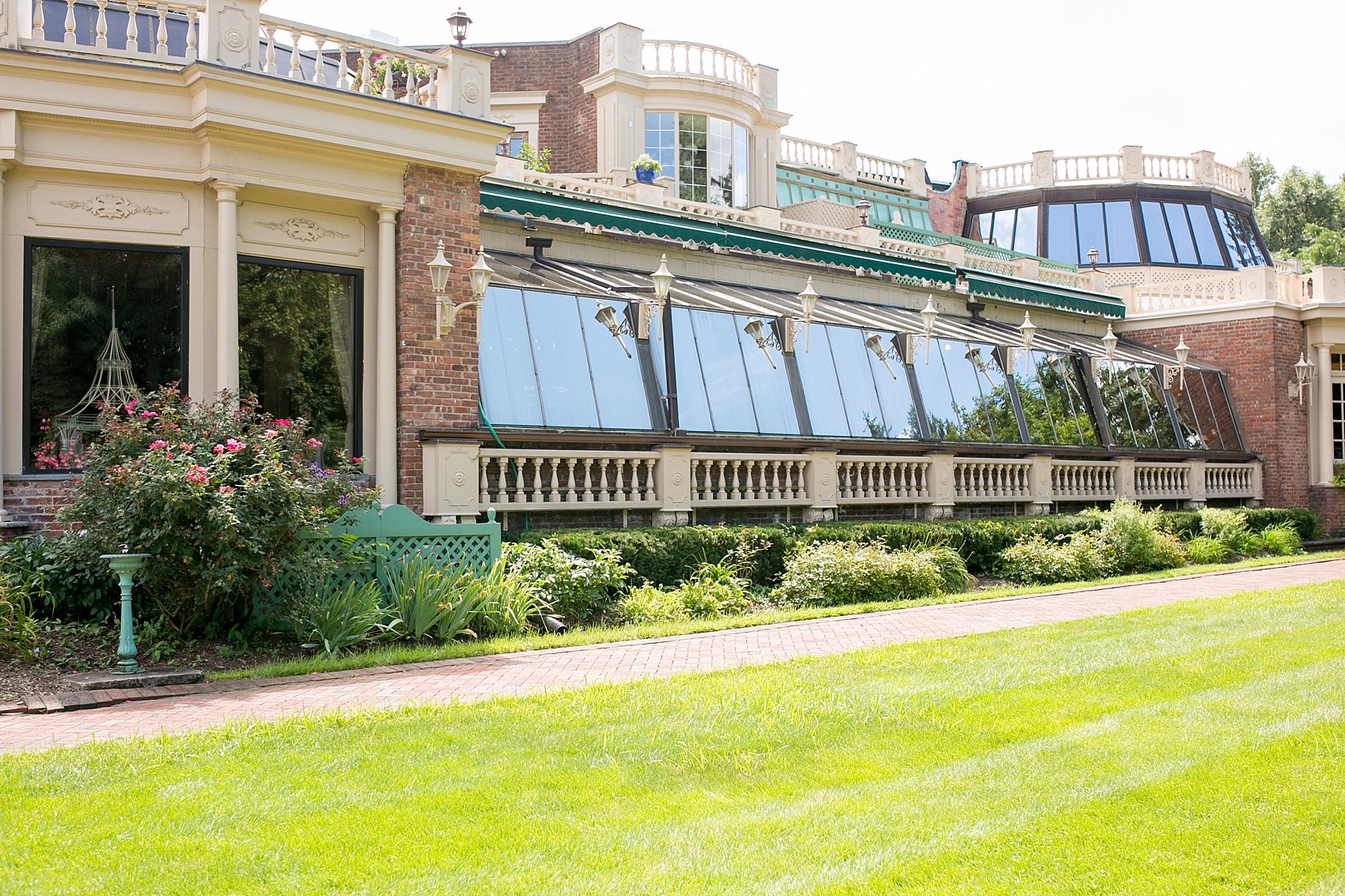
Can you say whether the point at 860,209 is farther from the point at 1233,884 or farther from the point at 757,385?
the point at 1233,884

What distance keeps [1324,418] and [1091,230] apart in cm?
990

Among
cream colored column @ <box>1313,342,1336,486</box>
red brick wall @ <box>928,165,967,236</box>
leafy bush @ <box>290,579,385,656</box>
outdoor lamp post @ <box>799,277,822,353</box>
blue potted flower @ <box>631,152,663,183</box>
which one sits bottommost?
leafy bush @ <box>290,579,385,656</box>

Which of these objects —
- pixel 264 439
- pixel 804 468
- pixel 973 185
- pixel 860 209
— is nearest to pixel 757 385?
pixel 804 468

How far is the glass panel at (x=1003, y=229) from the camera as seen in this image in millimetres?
36656

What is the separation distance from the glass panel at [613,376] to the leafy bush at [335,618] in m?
5.29

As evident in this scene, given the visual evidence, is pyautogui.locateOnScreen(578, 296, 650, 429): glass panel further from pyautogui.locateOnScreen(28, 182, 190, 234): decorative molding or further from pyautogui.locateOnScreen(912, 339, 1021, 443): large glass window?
pyautogui.locateOnScreen(912, 339, 1021, 443): large glass window

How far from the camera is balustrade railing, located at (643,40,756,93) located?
2667 cm

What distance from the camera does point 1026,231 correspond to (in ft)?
119

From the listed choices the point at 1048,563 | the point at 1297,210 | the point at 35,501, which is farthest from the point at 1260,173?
the point at 35,501

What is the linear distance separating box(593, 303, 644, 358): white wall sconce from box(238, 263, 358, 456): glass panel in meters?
3.67

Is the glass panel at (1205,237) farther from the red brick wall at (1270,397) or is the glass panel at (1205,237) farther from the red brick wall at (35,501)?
the red brick wall at (35,501)

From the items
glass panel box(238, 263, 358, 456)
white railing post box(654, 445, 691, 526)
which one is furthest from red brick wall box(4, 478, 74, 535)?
white railing post box(654, 445, 691, 526)

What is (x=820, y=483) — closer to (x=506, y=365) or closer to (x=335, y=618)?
(x=506, y=365)

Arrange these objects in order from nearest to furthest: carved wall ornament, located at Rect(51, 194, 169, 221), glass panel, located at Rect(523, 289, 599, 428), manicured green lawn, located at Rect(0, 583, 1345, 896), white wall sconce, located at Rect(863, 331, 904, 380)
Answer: manicured green lawn, located at Rect(0, 583, 1345, 896) < carved wall ornament, located at Rect(51, 194, 169, 221) < glass panel, located at Rect(523, 289, 599, 428) < white wall sconce, located at Rect(863, 331, 904, 380)
